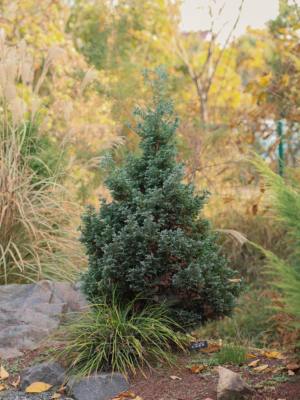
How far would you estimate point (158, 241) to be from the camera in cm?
403

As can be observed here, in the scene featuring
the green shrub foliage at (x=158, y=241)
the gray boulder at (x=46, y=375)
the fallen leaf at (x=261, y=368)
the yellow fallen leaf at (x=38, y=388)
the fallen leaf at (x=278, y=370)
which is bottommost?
the yellow fallen leaf at (x=38, y=388)

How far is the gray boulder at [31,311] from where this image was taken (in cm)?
475

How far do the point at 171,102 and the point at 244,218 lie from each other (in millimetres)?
3754

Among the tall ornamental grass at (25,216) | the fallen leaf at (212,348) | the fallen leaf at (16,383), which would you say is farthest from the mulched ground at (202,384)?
the tall ornamental grass at (25,216)

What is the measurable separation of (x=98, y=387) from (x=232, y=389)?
2.62 ft

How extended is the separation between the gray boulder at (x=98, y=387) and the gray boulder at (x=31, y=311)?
91cm

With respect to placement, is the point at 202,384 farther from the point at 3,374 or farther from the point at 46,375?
the point at 3,374

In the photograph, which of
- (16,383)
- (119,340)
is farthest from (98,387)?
(16,383)

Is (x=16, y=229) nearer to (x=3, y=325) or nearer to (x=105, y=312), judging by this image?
(x=3, y=325)

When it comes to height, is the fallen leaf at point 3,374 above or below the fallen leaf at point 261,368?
below

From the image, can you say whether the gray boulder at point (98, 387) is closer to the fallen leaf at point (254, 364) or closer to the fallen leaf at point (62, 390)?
the fallen leaf at point (62, 390)

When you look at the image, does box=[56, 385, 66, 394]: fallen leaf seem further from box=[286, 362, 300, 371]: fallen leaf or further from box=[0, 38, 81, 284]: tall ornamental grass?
box=[0, 38, 81, 284]: tall ornamental grass

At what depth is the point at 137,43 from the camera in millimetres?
15883

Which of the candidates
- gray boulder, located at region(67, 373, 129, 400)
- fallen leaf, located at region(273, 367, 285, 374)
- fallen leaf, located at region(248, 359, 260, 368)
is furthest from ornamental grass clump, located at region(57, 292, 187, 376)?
fallen leaf, located at region(273, 367, 285, 374)
